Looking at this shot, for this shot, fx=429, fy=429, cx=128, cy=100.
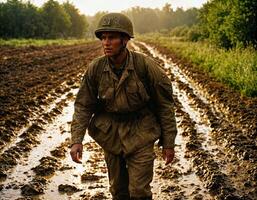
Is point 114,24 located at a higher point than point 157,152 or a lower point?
higher

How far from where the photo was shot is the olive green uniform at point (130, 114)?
3232mm

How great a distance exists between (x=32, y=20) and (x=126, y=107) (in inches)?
2050

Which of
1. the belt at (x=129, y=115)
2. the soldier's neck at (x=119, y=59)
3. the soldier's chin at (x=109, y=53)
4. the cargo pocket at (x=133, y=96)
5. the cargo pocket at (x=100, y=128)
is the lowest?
the cargo pocket at (x=100, y=128)

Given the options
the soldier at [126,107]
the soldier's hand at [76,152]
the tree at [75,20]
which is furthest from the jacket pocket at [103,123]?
the tree at [75,20]

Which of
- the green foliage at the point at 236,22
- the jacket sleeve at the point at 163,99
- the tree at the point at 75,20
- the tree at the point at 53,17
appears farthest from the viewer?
the tree at the point at 75,20

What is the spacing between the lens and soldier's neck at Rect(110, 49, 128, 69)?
3.27m

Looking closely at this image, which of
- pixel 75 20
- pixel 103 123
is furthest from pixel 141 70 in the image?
pixel 75 20

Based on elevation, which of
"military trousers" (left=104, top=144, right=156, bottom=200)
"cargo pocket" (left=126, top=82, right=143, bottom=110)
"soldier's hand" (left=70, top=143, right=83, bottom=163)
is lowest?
"military trousers" (left=104, top=144, right=156, bottom=200)

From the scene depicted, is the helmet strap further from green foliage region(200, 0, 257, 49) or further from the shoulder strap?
green foliage region(200, 0, 257, 49)

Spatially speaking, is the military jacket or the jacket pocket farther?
the jacket pocket

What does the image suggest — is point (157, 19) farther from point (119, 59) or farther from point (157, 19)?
point (119, 59)

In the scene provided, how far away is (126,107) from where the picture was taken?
3.24 metres

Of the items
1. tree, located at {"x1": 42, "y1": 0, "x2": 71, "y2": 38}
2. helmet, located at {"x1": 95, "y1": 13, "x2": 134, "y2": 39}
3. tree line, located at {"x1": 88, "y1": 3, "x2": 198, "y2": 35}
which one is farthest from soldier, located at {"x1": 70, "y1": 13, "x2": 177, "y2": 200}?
tree line, located at {"x1": 88, "y1": 3, "x2": 198, "y2": 35}

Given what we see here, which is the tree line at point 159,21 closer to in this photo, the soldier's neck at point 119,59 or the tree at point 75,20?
the tree at point 75,20
